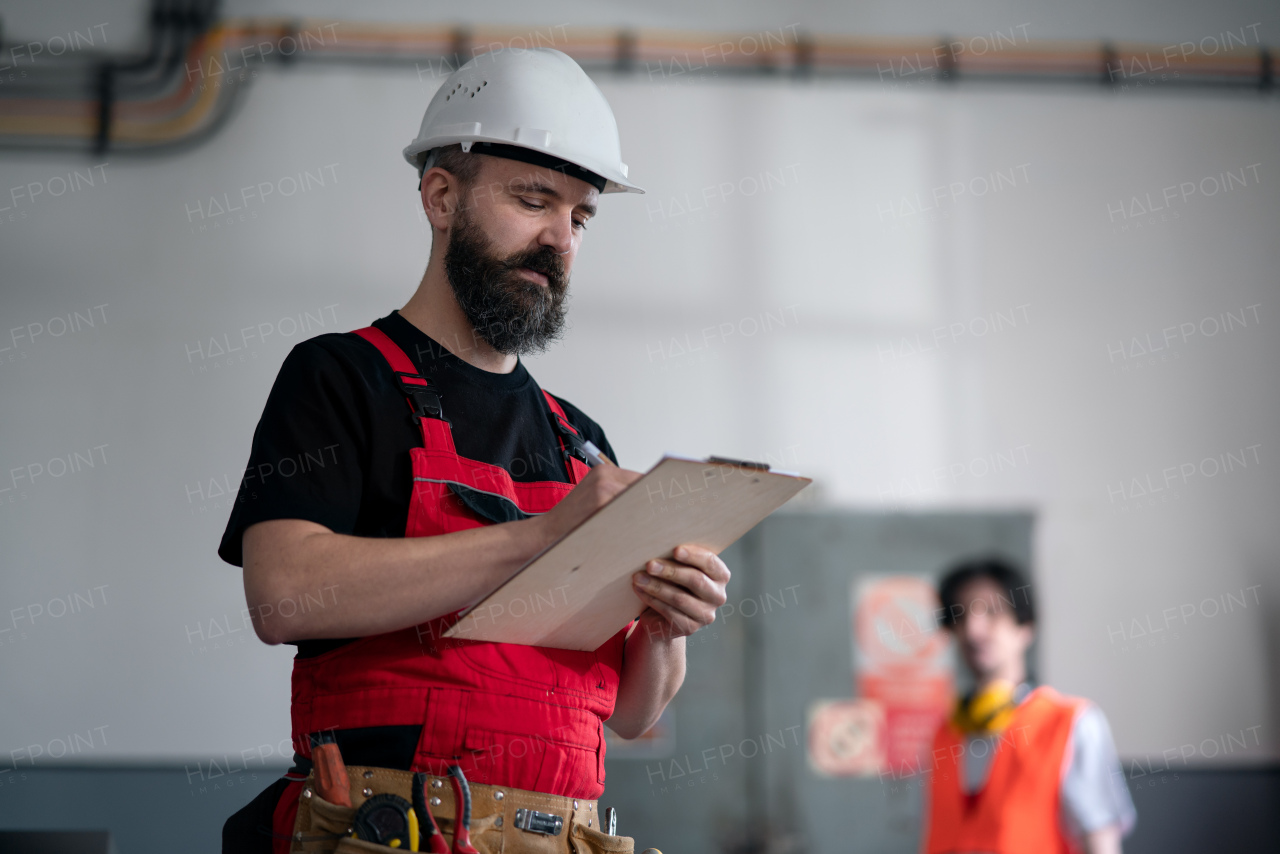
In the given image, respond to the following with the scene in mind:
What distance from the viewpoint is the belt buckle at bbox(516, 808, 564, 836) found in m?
1.01

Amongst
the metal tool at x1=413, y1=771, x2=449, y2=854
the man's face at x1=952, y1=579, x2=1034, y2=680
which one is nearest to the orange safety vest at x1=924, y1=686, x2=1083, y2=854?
the man's face at x1=952, y1=579, x2=1034, y2=680

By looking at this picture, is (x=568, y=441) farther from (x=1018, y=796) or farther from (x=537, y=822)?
(x=1018, y=796)

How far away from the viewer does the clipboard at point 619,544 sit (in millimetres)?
874

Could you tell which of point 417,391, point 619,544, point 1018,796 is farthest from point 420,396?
point 1018,796

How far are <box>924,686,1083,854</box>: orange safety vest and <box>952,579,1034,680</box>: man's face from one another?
0.31m

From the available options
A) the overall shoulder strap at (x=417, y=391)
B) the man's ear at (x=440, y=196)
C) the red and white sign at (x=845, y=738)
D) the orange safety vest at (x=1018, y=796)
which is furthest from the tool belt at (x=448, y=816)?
the red and white sign at (x=845, y=738)

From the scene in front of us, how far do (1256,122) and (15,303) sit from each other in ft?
15.9

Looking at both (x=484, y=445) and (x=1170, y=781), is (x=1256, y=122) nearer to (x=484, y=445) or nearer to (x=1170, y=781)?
(x=1170, y=781)

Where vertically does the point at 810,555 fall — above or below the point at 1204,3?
below

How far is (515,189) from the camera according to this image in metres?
1.25

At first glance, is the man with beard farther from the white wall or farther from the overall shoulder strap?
the white wall

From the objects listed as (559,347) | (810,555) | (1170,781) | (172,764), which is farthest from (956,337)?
→ (172,764)

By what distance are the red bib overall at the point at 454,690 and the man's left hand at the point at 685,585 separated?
5.5 inches

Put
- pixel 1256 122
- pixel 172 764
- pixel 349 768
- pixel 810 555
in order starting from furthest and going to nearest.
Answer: pixel 1256 122, pixel 810 555, pixel 172 764, pixel 349 768
